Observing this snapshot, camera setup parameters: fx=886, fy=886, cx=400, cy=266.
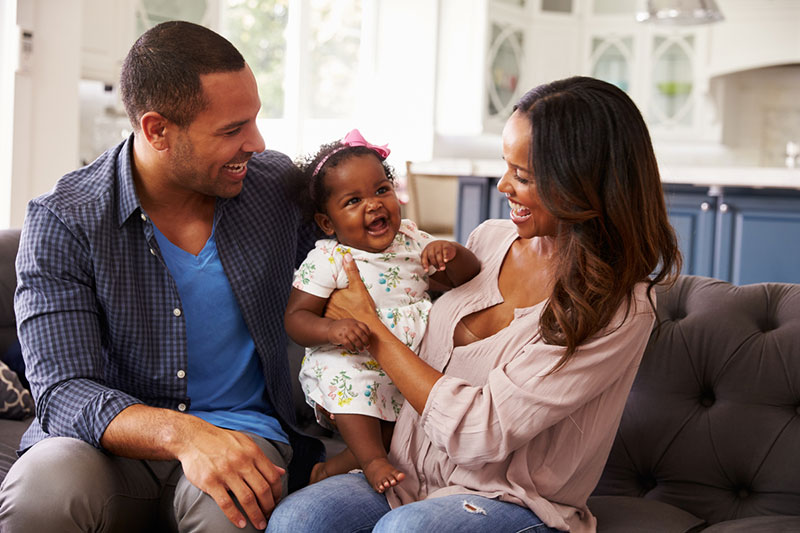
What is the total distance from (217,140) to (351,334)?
442mm

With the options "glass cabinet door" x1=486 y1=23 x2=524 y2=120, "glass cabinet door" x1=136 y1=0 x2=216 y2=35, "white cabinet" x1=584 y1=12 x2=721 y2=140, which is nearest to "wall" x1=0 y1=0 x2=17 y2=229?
"glass cabinet door" x1=136 y1=0 x2=216 y2=35

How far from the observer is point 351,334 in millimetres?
1508

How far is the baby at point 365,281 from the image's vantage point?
63.3 inches

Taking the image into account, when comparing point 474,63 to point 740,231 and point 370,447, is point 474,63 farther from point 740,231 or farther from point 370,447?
point 370,447

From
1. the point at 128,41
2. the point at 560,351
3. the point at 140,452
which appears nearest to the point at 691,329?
the point at 560,351

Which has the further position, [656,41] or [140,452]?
[656,41]

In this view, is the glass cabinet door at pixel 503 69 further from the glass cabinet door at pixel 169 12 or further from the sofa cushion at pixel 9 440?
the sofa cushion at pixel 9 440

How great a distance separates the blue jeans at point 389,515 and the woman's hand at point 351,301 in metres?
0.32

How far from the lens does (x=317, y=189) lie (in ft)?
5.81

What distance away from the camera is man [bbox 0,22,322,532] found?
4.51 feet

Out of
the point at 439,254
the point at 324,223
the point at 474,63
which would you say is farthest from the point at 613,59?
the point at 439,254

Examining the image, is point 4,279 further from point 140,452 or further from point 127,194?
point 140,452

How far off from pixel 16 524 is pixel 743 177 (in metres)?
3.12

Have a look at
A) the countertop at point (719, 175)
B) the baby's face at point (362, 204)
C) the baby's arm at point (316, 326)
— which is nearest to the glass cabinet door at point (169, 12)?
the countertop at point (719, 175)
